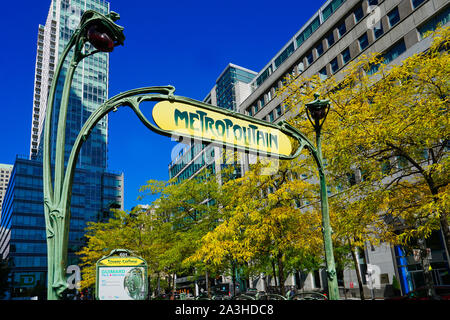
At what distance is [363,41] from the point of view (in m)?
32.5

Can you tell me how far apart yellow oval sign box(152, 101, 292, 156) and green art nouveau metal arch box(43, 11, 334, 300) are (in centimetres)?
2

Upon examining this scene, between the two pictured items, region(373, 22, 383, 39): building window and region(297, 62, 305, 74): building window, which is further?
region(297, 62, 305, 74): building window

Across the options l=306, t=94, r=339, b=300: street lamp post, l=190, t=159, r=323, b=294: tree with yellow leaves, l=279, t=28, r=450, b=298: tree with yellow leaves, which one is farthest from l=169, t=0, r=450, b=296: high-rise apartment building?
l=306, t=94, r=339, b=300: street lamp post

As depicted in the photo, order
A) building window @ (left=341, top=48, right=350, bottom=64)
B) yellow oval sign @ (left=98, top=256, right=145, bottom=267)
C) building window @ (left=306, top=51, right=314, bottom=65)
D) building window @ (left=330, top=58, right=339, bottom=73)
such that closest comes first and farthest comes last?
yellow oval sign @ (left=98, top=256, right=145, bottom=267)
building window @ (left=341, top=48, right=350, bottom=64)
building window @ (left=330, top=58, right=339, bottom=73)
building window @ (left=306, top=51, right=314, bottom=65)

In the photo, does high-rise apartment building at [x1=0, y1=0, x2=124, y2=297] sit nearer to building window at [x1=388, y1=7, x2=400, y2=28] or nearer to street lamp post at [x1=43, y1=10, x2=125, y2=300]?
building window at [x1=388, y1=7, x2=400, y2=28]

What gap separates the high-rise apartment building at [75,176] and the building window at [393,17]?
54.9 meters

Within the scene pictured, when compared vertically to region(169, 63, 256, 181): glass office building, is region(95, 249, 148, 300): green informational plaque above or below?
below

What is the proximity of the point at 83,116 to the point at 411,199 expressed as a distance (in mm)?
109239

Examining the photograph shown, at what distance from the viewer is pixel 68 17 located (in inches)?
4648

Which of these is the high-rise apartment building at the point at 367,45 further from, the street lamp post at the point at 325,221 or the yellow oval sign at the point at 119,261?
the street lamp post at the point at 325,221

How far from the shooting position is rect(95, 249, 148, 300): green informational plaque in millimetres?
14664

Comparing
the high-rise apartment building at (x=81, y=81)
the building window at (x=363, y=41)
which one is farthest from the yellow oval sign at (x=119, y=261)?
the high-rise apartment building at (x=81, y=81)

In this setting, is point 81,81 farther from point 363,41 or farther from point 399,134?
point 399,134

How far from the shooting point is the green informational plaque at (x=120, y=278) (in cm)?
1466
